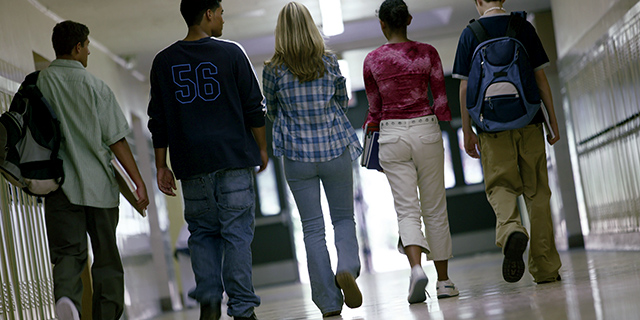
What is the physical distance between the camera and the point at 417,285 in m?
3.29

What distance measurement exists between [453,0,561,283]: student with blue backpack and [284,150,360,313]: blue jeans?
0.67 m

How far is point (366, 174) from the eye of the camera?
14102 mm

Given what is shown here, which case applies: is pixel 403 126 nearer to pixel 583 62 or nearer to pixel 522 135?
pixel 522 135

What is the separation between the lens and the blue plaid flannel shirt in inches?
132

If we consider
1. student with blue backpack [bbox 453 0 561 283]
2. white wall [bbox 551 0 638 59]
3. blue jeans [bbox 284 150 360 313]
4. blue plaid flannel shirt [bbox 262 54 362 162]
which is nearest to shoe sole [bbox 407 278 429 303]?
blue jeans [bbox 284 150 360 313]

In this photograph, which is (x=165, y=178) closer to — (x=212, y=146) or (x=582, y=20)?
(x=212, y=146)

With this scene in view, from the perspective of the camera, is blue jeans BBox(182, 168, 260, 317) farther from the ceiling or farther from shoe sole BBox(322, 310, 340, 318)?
the ceiling

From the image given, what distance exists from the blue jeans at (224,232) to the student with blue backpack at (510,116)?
1.15m

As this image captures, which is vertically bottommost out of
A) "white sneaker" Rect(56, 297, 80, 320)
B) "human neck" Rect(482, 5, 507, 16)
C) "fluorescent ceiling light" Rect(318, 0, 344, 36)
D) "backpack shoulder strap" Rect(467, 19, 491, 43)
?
"white sneaker" Rect(56, 297, 80, 320)

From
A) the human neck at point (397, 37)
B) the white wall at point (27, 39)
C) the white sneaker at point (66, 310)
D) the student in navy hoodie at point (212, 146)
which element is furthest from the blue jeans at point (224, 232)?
the white wall at point (27, 39)

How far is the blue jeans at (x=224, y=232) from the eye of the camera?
3.05 meters

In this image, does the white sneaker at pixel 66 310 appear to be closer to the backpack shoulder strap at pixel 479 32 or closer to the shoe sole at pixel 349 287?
the shoe sole at pixel 349 287

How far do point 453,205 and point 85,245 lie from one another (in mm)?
11421

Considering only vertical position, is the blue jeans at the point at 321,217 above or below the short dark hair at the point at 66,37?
below
